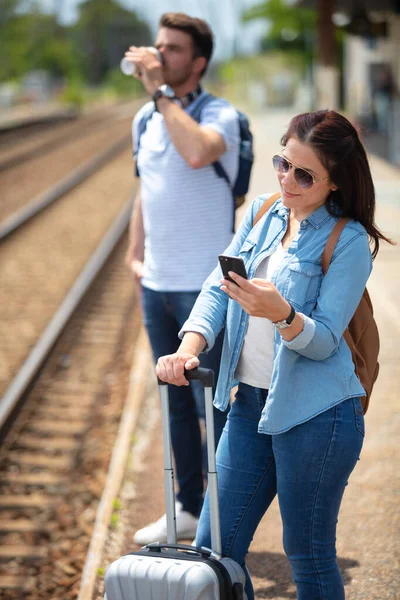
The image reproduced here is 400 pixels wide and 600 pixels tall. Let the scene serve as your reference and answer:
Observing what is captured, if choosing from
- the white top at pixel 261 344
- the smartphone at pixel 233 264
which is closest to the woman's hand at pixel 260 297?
the smartphone at pixel 233 264

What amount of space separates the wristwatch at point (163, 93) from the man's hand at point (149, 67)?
3 centimetres

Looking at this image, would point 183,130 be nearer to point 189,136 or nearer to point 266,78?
point 189,136

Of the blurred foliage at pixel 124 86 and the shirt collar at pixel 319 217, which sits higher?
the shirt collar at pixel 319 217

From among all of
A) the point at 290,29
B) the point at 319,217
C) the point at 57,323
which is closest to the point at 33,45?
the point at 290,29

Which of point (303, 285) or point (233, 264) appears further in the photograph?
point (303, 285)

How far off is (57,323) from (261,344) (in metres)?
6.13

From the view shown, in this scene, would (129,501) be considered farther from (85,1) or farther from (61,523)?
(85,1)

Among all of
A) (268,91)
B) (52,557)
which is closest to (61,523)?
(52,557)

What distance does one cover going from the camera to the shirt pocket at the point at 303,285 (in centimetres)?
262

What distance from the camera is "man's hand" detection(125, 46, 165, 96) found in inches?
148

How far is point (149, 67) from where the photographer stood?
3.77 metres

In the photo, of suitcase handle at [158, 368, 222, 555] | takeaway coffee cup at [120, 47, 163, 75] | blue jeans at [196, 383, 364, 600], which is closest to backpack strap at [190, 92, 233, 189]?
takeaway coffee cup at [120, 47, 163, 75]

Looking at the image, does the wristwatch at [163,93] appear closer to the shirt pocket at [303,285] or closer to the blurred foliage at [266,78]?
the shirt pocket at [303,285]

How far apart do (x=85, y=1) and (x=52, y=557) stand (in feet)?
399
